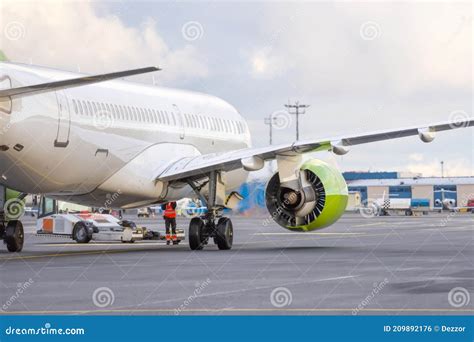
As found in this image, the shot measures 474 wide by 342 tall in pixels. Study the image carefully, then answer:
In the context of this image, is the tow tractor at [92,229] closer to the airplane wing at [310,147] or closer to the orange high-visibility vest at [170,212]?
the orange high-visibility vest at [170,212]

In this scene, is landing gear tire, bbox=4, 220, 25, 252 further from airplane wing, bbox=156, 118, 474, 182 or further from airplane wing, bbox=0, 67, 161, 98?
airplane wing, bbox=0, 67, 161, 98

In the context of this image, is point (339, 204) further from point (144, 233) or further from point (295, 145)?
point (144, 233)

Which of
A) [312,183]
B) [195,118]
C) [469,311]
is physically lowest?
[469,311]

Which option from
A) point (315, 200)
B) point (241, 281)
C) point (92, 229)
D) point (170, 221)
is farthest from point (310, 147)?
point (92, 229)

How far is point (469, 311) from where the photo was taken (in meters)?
14.7

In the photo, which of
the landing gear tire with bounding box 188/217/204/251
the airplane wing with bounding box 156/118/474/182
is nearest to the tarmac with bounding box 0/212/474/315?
the landing gear tire with bounding box 188/217/204/251

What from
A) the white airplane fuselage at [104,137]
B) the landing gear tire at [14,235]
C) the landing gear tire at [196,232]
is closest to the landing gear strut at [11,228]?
the landing gear tire at [14,235]

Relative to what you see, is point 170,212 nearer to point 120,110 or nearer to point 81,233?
point 81,233

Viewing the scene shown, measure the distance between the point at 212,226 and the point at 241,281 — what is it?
11.9 metres

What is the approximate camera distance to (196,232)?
31.9 meters

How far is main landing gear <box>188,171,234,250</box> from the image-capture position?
3173 centimetres
